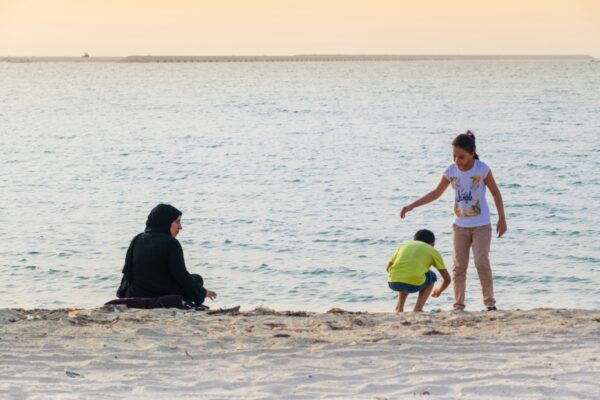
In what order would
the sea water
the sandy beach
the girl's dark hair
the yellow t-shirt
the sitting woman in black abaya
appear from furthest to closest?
the sea water
the yellow t-shirt
the sitting woman in black abaya
the girl's dark hair
the sandy beach

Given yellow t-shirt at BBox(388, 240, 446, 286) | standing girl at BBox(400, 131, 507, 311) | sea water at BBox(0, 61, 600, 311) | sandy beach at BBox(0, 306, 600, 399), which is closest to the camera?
sandy beach at BBox(0, 306, 600, 399)

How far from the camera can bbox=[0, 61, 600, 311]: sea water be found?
1429 centimetres

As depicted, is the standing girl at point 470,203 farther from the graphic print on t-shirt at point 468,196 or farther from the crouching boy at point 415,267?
the crouching boy at point 415,267

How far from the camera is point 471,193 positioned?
8.84 meters

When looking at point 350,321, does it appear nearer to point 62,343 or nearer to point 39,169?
point 62,343

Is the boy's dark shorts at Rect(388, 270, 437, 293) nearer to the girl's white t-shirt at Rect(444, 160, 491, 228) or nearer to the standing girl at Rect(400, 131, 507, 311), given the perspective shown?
the standing girl at Rect(400, 131, 507, 311)

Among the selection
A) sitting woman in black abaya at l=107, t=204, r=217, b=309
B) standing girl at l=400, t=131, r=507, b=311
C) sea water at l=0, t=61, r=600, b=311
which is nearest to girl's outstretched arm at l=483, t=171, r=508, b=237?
standing girl at l=400, t=131, r=507, b=311

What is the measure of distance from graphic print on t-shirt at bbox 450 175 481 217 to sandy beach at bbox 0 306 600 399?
35.9 inches

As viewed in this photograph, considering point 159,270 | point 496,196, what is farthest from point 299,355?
point 496,196

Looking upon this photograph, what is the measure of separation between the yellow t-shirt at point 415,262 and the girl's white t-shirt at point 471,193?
49cm

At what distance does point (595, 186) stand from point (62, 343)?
66.8 ft

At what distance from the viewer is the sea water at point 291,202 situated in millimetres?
14289

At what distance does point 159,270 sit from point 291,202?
581 inches

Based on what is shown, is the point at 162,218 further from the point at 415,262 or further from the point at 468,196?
the point at 468,196
